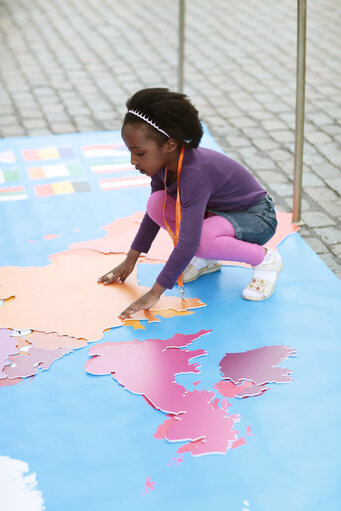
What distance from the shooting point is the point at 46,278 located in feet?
8.89

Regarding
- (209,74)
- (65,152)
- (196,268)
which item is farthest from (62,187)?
(209,74)

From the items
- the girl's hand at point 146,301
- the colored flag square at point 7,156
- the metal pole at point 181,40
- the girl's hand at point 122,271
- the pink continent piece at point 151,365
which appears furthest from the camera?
the metal pole at point 181,40

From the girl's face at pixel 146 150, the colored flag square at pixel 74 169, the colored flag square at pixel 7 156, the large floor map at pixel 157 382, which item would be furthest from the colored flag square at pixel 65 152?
the girl's face at pixel 146 150

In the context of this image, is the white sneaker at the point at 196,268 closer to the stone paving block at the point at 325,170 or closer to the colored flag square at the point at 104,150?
the stone paving block at the point at 325,170

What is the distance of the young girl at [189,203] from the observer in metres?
2.21

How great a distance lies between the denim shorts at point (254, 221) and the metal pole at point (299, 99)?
1.69 feet

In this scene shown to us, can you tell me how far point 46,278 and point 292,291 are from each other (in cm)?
103

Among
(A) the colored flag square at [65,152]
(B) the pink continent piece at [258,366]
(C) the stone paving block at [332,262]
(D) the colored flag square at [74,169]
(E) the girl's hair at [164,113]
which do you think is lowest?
(D) the colored flag square at [74,169]

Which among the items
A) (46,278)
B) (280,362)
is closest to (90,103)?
(46,278)

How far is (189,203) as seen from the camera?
2.30 m

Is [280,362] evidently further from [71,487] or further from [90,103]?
[90,103]

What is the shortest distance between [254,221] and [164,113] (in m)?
0.63

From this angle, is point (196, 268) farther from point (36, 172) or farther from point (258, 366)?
point (36, 172)

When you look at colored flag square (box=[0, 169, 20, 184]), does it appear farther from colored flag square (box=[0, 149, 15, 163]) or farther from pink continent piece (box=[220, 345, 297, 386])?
pink continent piece (box=[220, 345, 297, 386])
